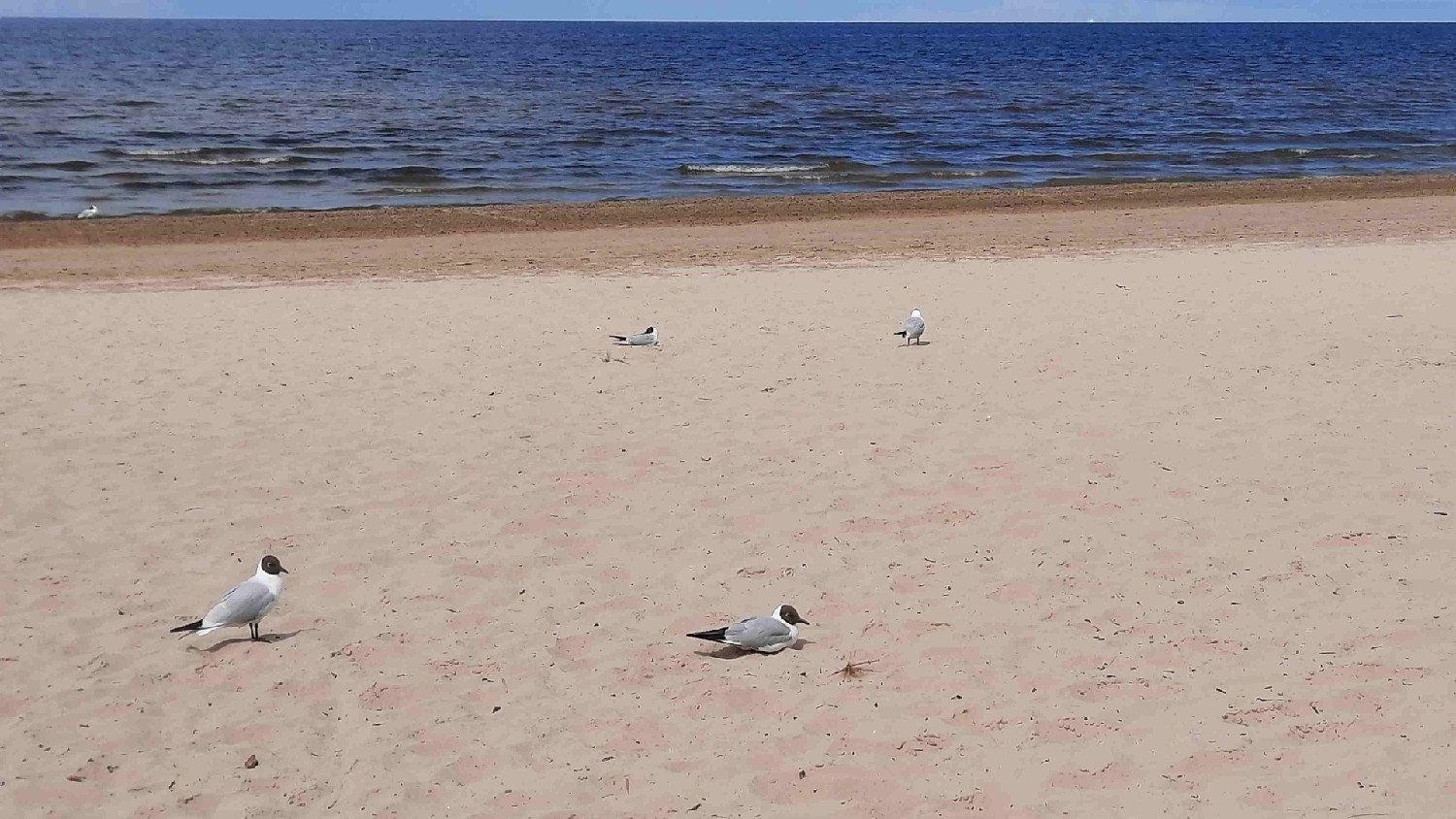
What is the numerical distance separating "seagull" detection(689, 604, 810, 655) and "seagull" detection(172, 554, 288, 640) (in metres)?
1.88

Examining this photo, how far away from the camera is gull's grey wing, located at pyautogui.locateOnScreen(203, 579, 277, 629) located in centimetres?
565

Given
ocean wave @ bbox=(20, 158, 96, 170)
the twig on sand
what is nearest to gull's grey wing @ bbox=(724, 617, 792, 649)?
the twig on sand

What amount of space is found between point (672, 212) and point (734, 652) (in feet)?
52.1

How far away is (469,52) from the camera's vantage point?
10394 centimetres

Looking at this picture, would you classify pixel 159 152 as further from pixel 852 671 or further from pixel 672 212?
pixel 852 671

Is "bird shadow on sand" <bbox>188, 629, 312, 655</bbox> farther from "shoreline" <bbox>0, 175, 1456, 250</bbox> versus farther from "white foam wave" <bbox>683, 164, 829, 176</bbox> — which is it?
"white foam wave" <bbox>683, 164, 829, 176</bbox>

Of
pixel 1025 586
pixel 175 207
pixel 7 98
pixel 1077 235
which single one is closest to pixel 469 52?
pixel 7 98

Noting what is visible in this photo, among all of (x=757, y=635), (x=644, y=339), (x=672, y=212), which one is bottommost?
(x=672, y=212)

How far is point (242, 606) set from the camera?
18.6 ft

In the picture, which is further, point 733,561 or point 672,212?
point 672,212

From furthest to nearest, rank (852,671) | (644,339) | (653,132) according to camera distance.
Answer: (653,132) → (644,339) → (852,671)

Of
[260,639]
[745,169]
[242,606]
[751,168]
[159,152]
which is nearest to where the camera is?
[242,606]

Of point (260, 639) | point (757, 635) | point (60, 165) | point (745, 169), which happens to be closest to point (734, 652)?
point (757, 635)

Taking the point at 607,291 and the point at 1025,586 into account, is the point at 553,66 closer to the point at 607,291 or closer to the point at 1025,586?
the point at 607,291
